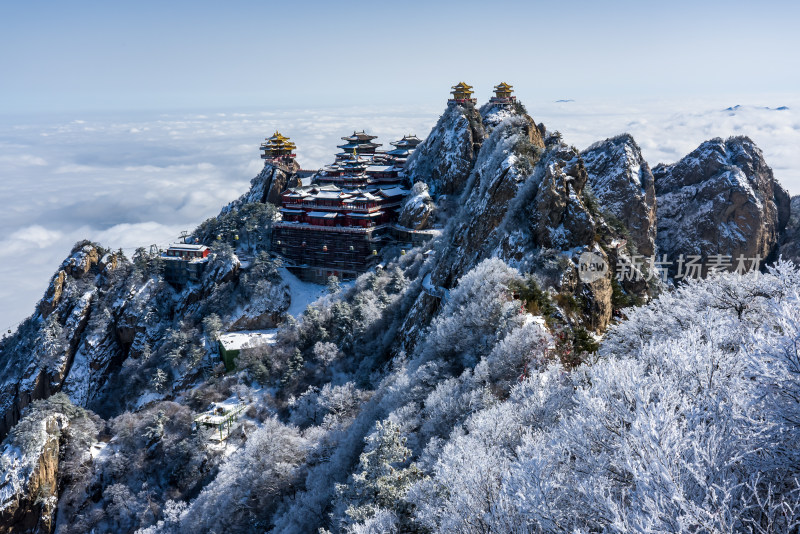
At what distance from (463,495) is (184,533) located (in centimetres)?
3351

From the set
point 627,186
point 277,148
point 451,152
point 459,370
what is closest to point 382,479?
point 459,370

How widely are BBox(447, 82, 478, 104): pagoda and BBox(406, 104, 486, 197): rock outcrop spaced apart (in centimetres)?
453

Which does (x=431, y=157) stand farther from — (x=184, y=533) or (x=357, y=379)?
(x=184, y=533)

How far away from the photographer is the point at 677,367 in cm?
1505

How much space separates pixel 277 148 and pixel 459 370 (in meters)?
72.1

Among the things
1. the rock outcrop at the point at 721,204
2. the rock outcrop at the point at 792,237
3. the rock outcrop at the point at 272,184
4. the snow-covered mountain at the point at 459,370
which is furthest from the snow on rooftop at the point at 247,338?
the rock outcrop at the point at 792,237

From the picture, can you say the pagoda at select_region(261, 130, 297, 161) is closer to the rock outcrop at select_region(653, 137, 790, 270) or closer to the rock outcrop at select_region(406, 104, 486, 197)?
the rock outcrop at select_region(406, 104, 486, 197)

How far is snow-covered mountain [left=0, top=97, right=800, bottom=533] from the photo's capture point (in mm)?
11703

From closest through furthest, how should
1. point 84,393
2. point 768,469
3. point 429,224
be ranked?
1. point 768,469
2. point 84,393
3. point 429,224

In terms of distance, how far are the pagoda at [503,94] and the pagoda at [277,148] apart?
37.9 m

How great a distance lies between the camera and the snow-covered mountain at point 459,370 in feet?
38.4

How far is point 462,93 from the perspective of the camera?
87.8 metres

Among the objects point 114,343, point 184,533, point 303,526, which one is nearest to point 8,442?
point 114,343

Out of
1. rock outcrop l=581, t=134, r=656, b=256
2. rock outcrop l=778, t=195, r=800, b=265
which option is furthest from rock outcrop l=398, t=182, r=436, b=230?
rock outcrop l=778, t=195, r=800, b=265
